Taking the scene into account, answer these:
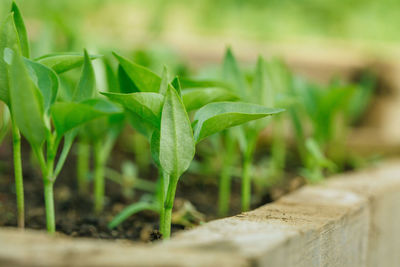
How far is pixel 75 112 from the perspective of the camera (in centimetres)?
76

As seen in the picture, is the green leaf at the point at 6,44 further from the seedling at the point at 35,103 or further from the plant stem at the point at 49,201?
the plant stem at the point at 49,201

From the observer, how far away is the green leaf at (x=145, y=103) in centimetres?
77

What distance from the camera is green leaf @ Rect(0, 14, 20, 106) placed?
81 cm

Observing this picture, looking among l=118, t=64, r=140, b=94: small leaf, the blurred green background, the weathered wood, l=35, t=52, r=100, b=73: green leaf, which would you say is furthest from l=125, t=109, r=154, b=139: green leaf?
the blurred green background

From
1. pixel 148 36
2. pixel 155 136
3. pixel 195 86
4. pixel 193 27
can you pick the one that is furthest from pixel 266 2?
pixel 155 136

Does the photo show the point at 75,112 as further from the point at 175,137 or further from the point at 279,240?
the point at 279,240

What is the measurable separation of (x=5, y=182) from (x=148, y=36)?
155 cm

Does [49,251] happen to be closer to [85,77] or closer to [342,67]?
[85,77]

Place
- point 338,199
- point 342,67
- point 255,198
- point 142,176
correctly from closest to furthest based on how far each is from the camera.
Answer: point 338,199, point 255,198, point 142,176, point 342,67

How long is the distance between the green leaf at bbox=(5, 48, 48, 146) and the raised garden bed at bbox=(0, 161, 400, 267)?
0.57ft

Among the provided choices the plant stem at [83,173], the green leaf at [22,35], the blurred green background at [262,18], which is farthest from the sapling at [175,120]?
the blurred green background at [262,18]

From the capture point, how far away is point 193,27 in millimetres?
4062

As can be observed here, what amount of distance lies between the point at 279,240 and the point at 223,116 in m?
0.20

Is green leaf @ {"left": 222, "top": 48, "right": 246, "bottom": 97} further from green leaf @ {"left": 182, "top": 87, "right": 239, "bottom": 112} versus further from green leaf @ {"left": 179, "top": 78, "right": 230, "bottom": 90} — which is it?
green leaf @ {"left": 182, "top": 87, "right": 239, "bottom": 112}
